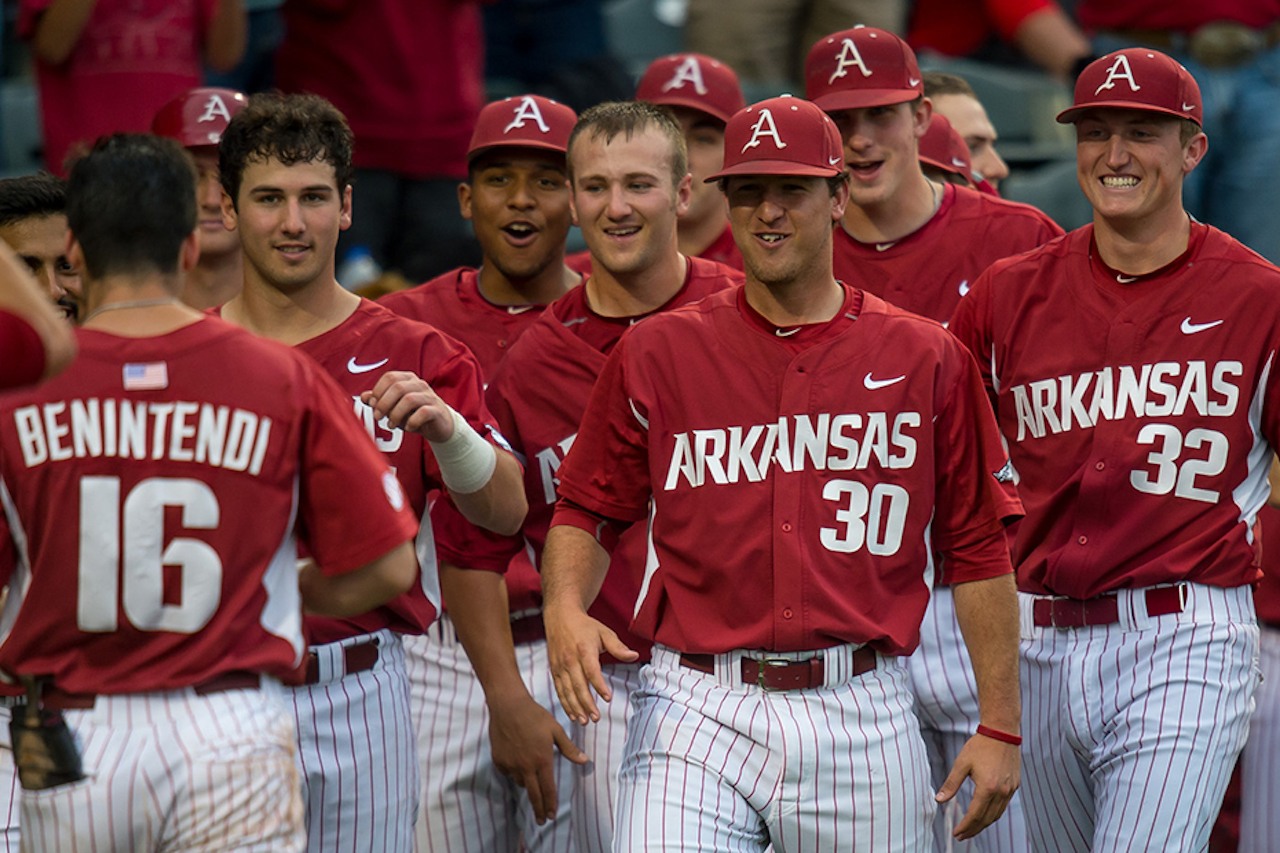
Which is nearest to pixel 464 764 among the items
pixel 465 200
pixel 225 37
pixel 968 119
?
pixel 465 200

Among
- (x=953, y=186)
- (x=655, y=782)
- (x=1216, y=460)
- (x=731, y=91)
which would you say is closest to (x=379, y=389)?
(x=655, y=782)

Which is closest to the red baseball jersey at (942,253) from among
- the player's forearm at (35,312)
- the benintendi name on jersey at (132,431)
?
the benintendi name on jersey at (132,431)

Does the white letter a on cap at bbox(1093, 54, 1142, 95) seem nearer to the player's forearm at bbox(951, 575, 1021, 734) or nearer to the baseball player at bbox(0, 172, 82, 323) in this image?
the player's forearm at bbox(951, 575, 1021, 734)

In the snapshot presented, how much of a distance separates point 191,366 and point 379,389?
62 centimetres

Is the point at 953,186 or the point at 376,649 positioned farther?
the point at 953,186

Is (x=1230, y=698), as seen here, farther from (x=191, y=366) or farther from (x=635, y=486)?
(x=191, y=366)

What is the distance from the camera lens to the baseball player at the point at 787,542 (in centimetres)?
461

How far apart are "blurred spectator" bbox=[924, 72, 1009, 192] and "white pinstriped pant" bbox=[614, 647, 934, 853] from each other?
11.1ft

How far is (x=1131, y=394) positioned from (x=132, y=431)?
2639mm

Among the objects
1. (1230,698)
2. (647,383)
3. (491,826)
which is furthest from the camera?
(491,826)

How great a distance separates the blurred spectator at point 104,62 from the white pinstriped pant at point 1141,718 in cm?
431

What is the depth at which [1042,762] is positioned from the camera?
18.1ft

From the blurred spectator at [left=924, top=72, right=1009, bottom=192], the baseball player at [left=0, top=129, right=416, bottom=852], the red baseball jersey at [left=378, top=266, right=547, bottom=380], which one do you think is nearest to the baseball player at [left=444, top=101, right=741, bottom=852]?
the red baseball jersey at [left=378, top=266, right=547, bottom=380]

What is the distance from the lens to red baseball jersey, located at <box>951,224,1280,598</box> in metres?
5.25
